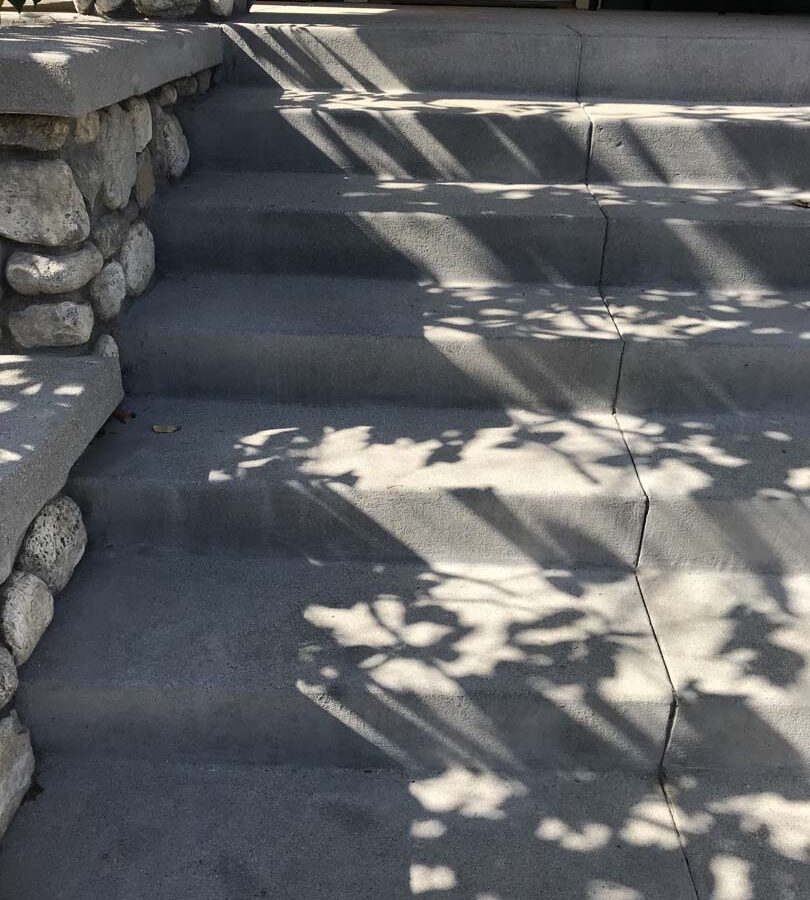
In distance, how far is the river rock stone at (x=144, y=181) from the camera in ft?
12.7

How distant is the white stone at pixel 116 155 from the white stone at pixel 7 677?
1756 mm

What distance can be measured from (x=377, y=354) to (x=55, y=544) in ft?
4.57

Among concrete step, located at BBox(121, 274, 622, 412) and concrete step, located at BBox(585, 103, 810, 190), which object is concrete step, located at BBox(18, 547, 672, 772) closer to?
concrete step, located at BBox(121, 274, 622, 412)

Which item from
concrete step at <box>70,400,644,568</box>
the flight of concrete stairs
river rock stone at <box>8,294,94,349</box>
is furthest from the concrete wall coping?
concrete step at <box>70,400,644,568</box>

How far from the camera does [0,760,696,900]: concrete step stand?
2447 millimetres

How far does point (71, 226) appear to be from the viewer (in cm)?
315

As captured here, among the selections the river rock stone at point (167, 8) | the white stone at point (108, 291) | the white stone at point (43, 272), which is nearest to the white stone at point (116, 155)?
the white stone at point (108, 291)

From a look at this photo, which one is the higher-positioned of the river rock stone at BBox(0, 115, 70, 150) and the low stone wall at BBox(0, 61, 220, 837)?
the river rock stone at BBox(0, 115, 70, 150)

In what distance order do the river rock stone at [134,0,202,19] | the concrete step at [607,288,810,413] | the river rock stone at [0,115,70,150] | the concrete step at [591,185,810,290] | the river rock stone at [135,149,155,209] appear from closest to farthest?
1. the river rock stone at [0,115,70,150]
2. the concrete step at [607,288,810,413]
3. the river rock stone at [135,149,155,209]
4. the concrete step at [591,185,810,290]
5. the river rock stone at [134,0,202,19]

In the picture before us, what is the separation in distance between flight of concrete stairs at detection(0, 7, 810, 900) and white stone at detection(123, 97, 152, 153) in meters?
0.31

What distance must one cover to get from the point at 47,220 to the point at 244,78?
230cm

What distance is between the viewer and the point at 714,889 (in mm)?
2455

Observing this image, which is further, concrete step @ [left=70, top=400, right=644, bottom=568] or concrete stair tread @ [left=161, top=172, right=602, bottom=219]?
concrete stair tread @ [left=161, top=172, right=602, bottom=219]

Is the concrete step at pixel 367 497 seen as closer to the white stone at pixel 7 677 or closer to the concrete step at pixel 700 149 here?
the white stone at pixel 7 677
